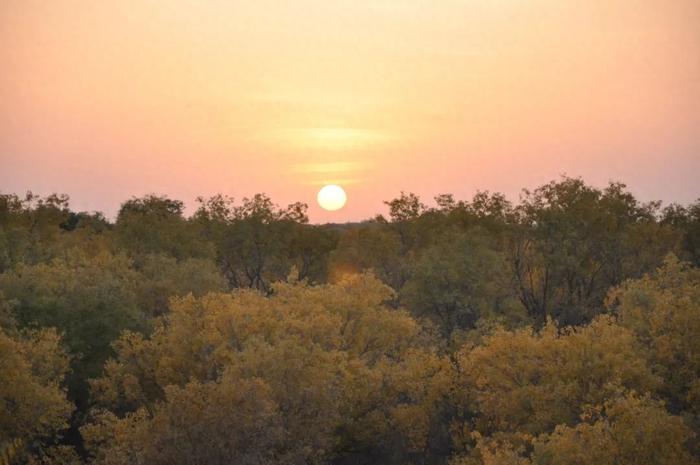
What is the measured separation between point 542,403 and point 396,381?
32.0 ft

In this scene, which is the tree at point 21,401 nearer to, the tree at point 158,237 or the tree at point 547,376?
the tree at point 547,376

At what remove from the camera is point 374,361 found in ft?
177

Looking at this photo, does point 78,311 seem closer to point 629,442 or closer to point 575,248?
point 629,442

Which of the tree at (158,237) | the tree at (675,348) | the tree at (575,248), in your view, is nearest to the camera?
the tree at (675,348)

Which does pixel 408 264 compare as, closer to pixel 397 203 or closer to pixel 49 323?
pixel 397 203

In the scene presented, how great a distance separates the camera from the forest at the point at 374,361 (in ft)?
107

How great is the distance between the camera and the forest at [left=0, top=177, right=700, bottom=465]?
Result: 32.5 meters

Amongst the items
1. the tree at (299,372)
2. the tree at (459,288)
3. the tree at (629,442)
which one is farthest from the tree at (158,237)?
the tree at (629,442)

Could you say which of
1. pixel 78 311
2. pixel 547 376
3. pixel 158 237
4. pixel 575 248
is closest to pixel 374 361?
pixel 547 376

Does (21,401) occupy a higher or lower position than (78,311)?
lower

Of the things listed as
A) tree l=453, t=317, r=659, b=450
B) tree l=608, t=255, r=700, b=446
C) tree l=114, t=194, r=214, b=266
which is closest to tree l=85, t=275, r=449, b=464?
tree l=453, t=317, r=659, b=450

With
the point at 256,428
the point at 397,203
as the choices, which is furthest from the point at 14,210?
the point at 256,428

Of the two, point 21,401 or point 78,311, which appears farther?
point 78,311

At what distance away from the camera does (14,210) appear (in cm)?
9012
